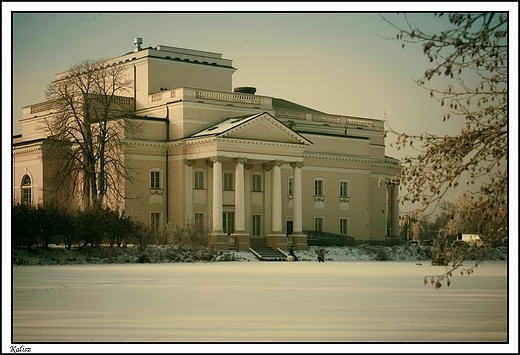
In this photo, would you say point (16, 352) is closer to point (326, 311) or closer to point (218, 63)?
point (326, 311)

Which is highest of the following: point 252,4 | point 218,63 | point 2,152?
point 218,63

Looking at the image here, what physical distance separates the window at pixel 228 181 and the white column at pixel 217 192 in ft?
11.2

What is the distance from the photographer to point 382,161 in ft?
242

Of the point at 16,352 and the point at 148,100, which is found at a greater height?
the point at 148,100

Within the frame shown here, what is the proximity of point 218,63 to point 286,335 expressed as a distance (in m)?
52.2

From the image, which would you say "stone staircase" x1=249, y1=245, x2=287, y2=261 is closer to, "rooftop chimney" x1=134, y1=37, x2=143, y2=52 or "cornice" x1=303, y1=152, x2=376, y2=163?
"cornice" x1=303, y1=152, x2=376, y2=163

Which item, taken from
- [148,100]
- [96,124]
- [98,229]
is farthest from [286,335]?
[148,100]

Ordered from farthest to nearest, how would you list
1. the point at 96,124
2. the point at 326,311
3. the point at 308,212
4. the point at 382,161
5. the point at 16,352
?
the point at 382,161, the point at 308,212, the point at 96,124, the point at 326,311, the point at 16,352

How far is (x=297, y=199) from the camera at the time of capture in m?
61.7

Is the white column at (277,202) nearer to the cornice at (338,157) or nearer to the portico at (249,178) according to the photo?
the portico at (249,178)

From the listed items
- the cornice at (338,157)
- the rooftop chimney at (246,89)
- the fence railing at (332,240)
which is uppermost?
the rooftop chimney at (246,89)

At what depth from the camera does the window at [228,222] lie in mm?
60334

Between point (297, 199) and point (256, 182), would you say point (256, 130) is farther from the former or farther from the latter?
point (297, 199)

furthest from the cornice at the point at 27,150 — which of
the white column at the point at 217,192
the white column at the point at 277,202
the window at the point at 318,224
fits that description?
the window at the point at 318,224
